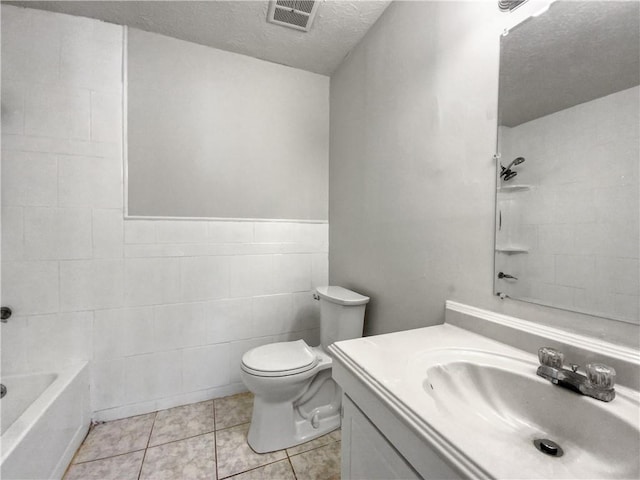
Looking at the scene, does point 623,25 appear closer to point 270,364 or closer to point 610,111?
point 610,111

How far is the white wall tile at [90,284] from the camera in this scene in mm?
1508

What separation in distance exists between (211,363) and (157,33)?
6.90 ft

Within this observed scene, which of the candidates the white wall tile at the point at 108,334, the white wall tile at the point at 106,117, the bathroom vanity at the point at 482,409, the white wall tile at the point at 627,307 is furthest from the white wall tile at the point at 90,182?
the white wall tile at the point at 627,307

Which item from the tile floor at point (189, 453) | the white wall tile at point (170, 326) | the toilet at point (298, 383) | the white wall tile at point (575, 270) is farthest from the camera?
the white wall tile at point (170, 326)

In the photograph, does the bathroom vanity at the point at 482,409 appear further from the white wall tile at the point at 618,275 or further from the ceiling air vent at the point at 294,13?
the ceiling air vent at the point at 294,13

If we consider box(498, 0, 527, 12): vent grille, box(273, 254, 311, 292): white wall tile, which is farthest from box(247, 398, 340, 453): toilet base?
box(498, 0, 527, 12): vent grille

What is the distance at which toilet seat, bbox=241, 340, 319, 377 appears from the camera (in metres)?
1.33

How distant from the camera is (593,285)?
0.72 m

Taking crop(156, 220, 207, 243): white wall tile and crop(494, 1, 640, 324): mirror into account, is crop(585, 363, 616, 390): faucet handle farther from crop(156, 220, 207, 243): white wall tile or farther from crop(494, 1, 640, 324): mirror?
crop(156, 220, 207, 243): white wall tile

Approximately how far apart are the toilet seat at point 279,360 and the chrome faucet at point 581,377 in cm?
100

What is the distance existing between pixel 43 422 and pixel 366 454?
1.30m

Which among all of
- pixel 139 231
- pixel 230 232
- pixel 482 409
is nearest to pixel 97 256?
pixel 139 231

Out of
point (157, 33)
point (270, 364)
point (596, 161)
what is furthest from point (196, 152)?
point (596, 161)

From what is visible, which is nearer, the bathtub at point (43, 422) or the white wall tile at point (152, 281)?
the bathtub at point (43, 422)
